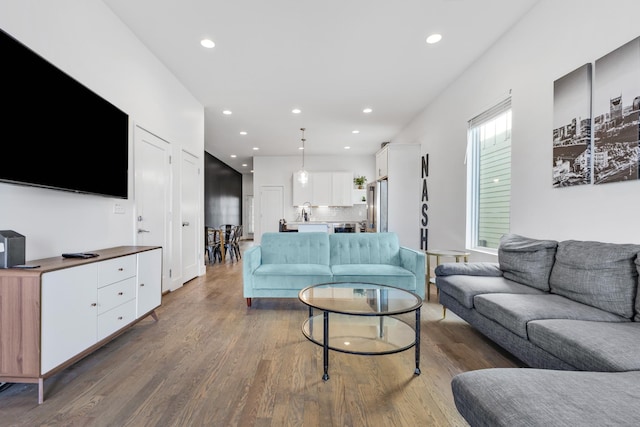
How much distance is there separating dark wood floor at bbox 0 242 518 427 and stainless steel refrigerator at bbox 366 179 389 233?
3102mm

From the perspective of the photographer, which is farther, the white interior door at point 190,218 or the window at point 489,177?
the white interior door at point 190,218

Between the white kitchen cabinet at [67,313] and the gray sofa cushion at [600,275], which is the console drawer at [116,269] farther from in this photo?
the gray sofa cushion at [600,275]

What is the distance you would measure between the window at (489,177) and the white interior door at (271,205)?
248 inches

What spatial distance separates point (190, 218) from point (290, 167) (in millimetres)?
4936

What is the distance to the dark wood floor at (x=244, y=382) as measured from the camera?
1.60 m

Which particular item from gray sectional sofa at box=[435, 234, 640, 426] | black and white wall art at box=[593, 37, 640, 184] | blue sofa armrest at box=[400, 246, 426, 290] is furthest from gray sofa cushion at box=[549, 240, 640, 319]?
blue sofa armrest at box=[400, 246, 426, 290]

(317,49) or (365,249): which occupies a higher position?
(317,49)

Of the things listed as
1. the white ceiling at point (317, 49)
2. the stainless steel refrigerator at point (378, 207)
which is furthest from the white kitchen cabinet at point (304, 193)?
the white ceiling at point (317, 49)

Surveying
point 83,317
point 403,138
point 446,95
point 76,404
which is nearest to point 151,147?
point 83,317

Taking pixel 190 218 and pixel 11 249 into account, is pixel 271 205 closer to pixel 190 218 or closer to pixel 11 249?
pixel 190 218

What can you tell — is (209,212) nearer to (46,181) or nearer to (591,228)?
(46,181)

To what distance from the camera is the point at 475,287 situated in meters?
2.49

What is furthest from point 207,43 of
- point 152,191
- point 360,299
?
point 360,299

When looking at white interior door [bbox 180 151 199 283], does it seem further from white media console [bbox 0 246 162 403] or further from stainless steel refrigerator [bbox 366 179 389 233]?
stainless steel refrigerator [bbox 366 179 389 233]
